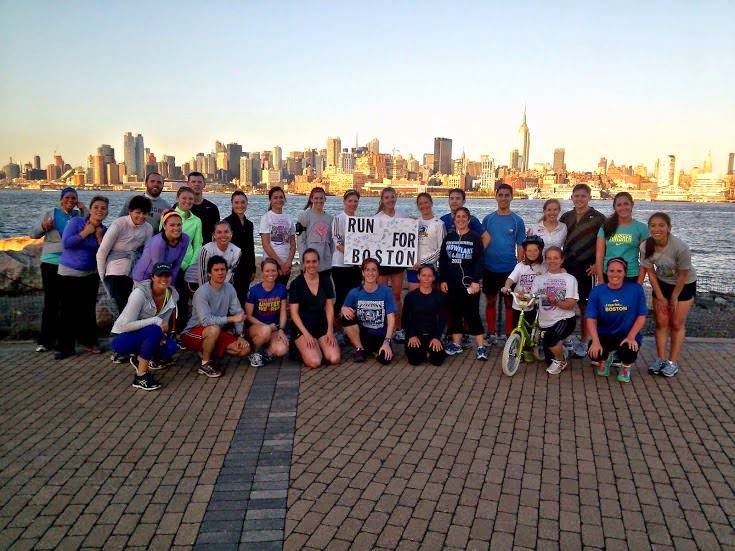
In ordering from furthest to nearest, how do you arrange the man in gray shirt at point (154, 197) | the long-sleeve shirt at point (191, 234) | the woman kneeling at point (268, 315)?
1. the man in gray shirt at point (154, 197)
2. the long-sleeve shirt at point (191, 234)
3. the woman kneeling at point (268, 315)

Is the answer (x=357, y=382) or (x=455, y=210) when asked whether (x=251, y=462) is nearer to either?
(x=357, y=382)

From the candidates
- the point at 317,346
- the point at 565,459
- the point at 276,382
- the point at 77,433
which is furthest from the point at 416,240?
the point at 77,433

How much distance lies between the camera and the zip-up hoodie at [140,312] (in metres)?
6.60

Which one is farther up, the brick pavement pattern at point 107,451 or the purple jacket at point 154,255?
the purple jacket at point 154,255

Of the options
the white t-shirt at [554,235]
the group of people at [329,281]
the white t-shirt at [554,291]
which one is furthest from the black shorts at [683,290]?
the white t-shirt at [554,235]

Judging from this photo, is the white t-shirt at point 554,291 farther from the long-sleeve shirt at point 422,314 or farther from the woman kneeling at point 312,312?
the woman kneeling at point 312,312

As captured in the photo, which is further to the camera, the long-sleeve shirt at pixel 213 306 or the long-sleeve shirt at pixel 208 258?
the long-sleeve shirt at pixel 208 258

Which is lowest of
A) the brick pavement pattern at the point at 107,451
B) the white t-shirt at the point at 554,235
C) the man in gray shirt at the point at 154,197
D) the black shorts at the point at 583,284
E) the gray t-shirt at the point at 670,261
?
the brick pavement pattern at the point at 107,451

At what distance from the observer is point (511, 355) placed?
7.12 m

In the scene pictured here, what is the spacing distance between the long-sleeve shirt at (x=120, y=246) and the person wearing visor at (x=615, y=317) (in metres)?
5.59

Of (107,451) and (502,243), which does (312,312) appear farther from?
(107,451)

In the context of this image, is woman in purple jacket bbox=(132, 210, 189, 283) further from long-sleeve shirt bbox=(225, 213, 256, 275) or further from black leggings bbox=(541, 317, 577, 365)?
black leggings bbox=(541, 317, 577, 365)

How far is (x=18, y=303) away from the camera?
12.0m

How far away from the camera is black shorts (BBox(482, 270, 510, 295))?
8.39 m
